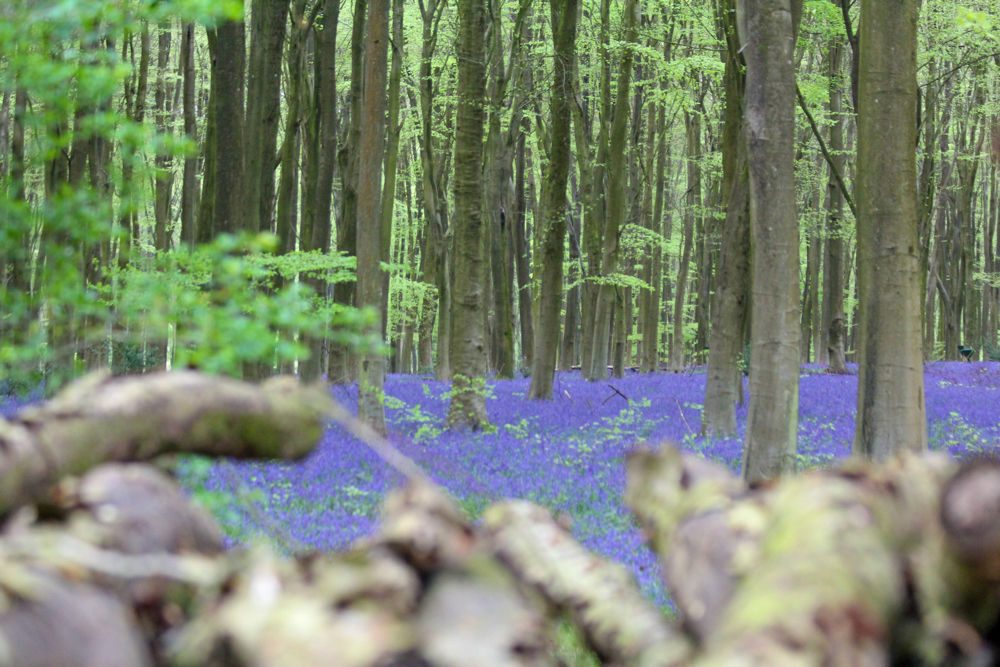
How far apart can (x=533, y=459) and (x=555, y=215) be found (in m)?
8.64

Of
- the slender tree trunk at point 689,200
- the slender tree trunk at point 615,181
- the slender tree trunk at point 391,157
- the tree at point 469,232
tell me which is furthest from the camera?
the slender tree trunk at point 689,200

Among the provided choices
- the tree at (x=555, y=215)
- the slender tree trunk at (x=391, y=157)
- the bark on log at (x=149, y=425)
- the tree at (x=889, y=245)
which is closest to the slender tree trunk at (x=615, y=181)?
the tree at (x=555, y=215)

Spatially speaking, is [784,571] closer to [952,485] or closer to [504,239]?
[952,485]

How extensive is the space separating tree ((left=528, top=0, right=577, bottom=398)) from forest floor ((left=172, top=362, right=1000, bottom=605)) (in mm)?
847

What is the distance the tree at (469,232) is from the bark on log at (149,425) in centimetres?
1074

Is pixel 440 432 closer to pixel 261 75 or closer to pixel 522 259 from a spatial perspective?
pixel 261 75

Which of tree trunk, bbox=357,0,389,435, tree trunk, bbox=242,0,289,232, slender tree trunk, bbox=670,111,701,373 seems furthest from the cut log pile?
slender tree trunk, bbox=670,111,701,373

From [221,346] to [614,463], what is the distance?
8051 millimetres

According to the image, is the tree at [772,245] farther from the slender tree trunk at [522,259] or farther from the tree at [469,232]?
the slender tree trunk at [522,259]

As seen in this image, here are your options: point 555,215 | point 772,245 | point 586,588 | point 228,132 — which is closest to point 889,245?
point 772,245

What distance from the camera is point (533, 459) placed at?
10570 millimetres

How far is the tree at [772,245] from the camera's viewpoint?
291 inches

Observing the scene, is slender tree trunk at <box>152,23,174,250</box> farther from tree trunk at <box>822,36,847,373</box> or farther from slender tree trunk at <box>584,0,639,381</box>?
tree trunk at <box>822,36,847,373</box>

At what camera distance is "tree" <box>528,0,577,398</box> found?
17.9 meters
